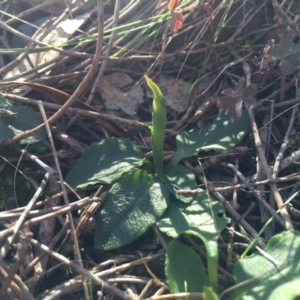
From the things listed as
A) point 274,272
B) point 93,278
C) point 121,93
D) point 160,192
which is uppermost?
point 121,93

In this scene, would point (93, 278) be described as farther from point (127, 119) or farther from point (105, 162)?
point (127, 119)

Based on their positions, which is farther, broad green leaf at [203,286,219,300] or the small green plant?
the small green plant

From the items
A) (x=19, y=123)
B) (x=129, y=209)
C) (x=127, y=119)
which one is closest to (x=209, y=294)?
(x=129, y=209)

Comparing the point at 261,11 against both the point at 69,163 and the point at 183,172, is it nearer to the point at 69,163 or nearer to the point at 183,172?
the point at 183,172

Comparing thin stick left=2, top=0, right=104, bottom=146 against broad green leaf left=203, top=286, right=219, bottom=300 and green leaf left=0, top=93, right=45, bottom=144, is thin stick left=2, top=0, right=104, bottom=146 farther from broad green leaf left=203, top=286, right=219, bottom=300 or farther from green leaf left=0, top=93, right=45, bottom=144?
broad green leaf left=203, top=286, right=219, bottom=300

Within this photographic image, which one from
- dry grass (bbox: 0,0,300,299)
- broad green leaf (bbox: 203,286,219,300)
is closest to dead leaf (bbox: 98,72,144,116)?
dry grass (bbox: 0,0,300,299)

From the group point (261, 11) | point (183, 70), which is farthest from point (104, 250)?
point (261, 11)

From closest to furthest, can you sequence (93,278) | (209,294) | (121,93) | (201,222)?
(209,294) → (93,278) → (201,222) → (121,93)
